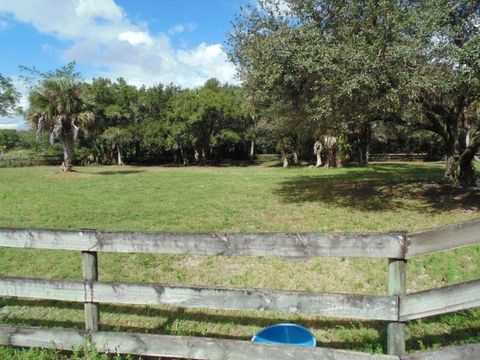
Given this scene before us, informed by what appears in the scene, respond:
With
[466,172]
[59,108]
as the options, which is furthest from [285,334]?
[59,108]

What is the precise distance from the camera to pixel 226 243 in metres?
3.39

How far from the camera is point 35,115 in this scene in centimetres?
2472

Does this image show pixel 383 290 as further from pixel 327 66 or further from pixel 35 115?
pixel 35 115

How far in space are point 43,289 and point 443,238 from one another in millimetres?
3308

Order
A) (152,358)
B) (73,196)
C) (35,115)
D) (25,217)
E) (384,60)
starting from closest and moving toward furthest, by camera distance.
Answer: (152,358) → (384,60) → (25,217) → (73,196) → (35,115)

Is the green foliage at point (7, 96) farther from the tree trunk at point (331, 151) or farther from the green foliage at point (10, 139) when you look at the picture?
the green foliage at point (10, 139)

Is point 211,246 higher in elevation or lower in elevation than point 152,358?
higher

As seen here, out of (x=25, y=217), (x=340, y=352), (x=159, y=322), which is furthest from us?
(x=25, y=217)

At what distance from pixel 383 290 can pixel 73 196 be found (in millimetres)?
10871

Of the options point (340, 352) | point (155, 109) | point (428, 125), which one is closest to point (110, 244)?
point (340, 352)

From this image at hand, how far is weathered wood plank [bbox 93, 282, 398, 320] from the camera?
3139 millimetres

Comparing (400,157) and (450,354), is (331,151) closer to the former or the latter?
(400,157)

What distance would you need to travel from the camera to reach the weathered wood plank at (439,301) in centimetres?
307

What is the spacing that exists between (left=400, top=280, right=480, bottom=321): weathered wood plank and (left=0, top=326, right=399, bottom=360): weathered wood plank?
0.37 m
